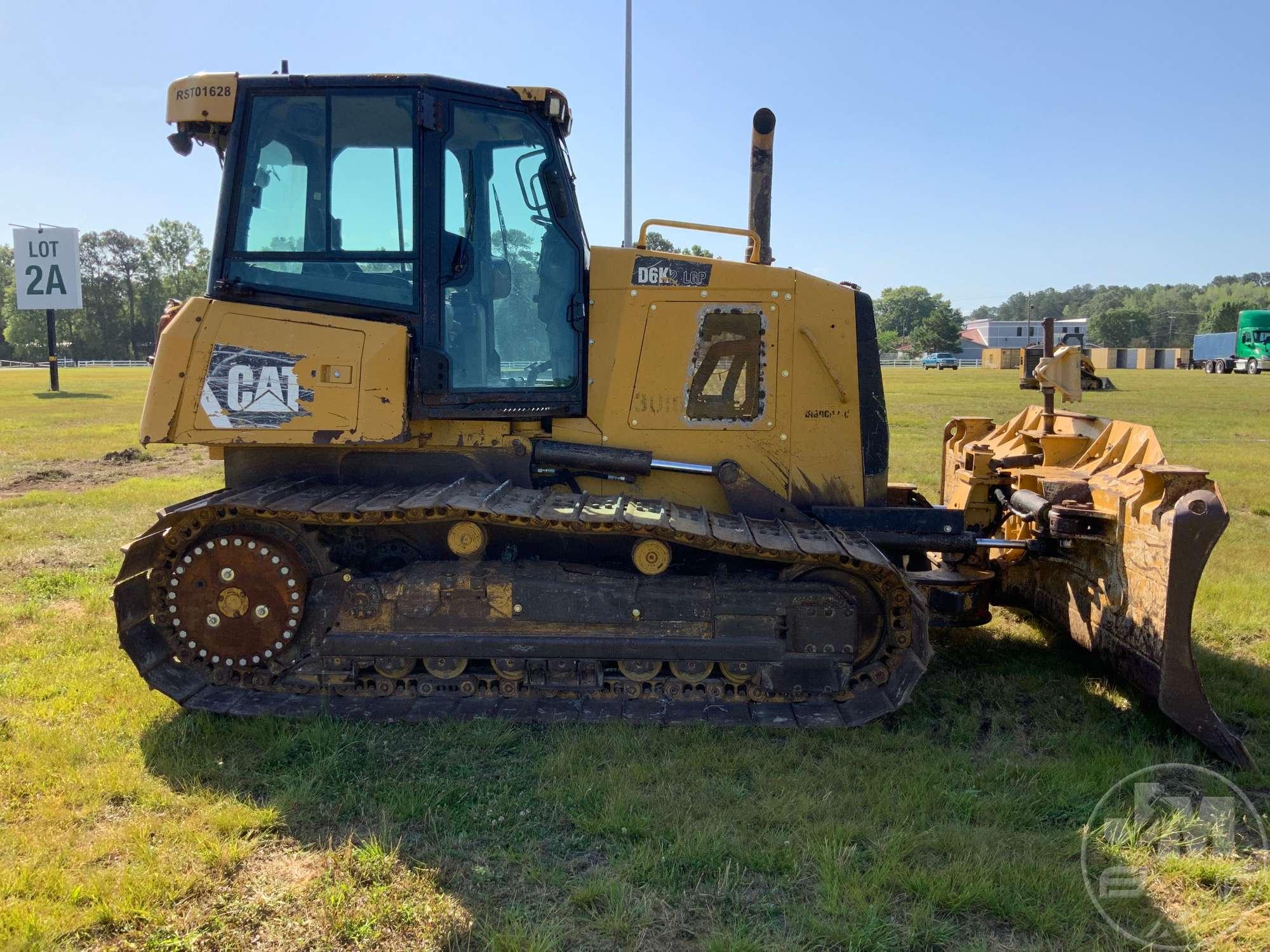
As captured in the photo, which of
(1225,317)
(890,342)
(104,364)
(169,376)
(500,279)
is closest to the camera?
(169,376)

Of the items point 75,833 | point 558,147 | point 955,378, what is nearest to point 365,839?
point 75,833

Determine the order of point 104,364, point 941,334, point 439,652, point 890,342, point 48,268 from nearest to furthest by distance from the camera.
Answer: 1. point 439,652
2. point 48,268
3. point 104,364
4. point 941,334
5. point 890,342

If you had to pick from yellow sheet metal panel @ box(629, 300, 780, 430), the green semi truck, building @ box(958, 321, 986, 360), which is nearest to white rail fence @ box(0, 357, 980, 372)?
building @ box(958, 321, 986, 360)

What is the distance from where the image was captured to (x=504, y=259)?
5156mm

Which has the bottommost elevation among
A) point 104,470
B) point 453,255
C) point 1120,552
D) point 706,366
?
point 104,470

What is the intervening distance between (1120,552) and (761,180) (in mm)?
3474

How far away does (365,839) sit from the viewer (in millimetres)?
3803

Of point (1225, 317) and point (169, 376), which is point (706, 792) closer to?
point (169, 376)

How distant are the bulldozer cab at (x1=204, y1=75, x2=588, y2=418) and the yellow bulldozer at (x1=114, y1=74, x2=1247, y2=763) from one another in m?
0.02

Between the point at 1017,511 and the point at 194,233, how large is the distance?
324 feet

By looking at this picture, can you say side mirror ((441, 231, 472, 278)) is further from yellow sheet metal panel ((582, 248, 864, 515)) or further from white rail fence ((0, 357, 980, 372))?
white rail fence ((0, 357, 980, 372))

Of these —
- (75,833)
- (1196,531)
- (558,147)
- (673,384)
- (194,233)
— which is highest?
(194,233)

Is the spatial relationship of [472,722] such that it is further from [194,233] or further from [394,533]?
[194,233]

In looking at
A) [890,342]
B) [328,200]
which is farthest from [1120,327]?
[328,200]
